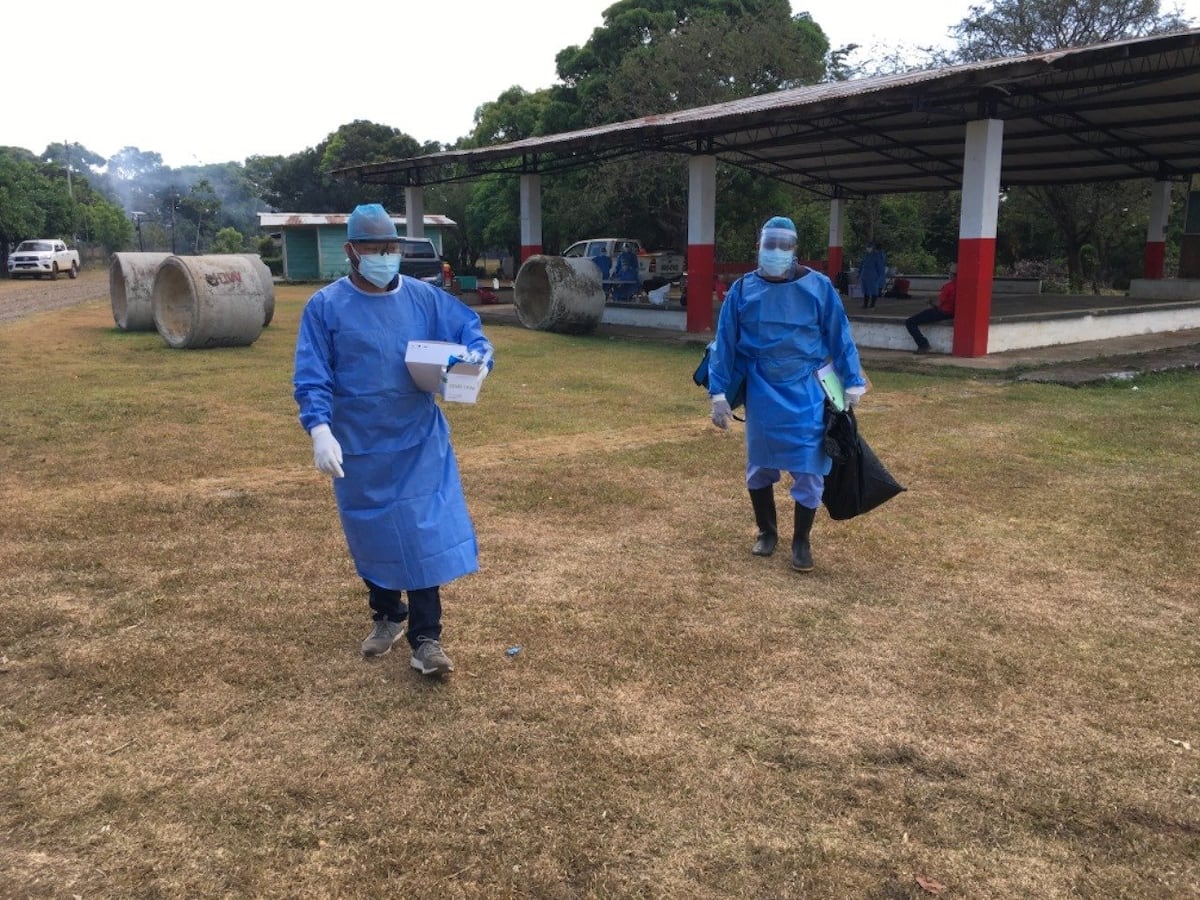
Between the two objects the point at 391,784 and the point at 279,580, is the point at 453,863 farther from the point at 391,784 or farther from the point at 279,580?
the point at 279,580

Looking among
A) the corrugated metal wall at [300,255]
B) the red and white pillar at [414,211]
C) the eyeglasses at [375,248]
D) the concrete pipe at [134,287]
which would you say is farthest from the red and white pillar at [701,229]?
the corrugated metal wall at [300,255]

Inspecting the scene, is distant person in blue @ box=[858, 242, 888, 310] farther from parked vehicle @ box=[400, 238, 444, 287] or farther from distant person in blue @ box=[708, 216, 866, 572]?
distant person in blue @ box=[708, 216, 866, 572]

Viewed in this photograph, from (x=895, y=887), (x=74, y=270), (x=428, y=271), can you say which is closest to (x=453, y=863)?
(x=895, y=887)

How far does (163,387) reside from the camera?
10.4 metres

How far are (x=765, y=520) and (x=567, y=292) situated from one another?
466 inches

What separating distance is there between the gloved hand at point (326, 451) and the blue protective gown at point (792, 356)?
213 cm

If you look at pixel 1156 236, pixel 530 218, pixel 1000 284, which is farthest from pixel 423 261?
pixel 1156 236

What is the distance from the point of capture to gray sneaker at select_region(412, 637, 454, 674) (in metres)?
3.53

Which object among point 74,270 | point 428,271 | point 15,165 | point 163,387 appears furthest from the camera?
point 15,165

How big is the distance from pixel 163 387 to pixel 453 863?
30.1 ft

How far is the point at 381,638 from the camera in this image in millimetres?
3807

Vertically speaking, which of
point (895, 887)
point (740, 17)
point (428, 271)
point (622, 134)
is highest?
point (740, 17)

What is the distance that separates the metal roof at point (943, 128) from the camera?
1155 centimetres

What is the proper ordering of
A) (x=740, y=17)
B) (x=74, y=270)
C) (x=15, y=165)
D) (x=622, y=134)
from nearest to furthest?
(x=622, y=134)
(x=740, y=17)
(x=74, y=270)
(x=15, y=165)
